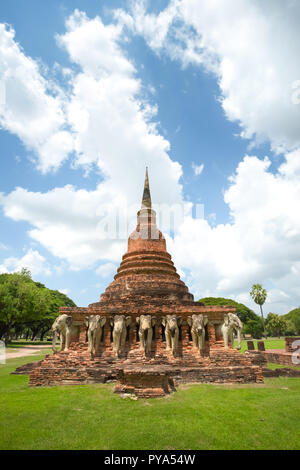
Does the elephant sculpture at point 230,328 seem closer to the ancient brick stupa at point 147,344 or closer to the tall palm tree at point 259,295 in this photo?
the ancient brick stupa at point 147,344

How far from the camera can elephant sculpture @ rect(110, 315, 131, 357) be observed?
40.6 feet

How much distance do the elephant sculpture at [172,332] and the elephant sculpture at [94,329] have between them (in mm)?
3216

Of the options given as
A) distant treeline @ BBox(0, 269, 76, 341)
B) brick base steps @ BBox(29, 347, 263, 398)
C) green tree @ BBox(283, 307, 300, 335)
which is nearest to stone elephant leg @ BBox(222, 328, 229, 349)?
brick base steps @ BBox(29, 347, 263, 398)

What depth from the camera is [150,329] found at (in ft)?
40.7

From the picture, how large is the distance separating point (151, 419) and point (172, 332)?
19.9 feet

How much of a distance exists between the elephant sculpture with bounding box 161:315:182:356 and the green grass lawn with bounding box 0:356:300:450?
2.72 meters

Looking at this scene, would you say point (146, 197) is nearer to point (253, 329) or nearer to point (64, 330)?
point (64, 330)

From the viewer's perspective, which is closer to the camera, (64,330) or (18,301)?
(64,330)

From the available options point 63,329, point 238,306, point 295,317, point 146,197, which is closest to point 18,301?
point 146,197

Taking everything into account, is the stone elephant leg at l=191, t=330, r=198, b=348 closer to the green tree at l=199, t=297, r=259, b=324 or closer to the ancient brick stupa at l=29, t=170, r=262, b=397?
the ancient brick stupa at l=29, t=170, r=262, b=397

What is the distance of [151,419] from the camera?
6547mm
